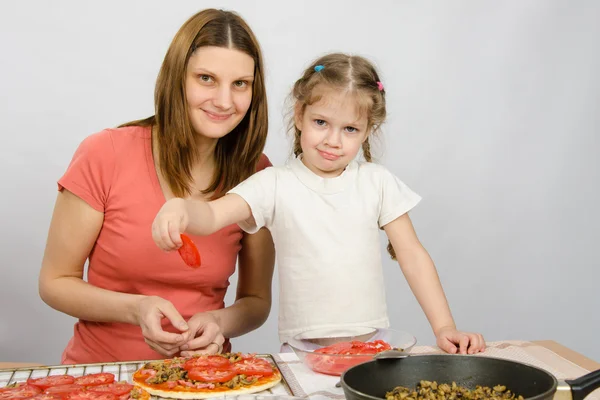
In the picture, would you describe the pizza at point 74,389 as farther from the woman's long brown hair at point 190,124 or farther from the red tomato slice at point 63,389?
the woman's long brown hair at point 190,124

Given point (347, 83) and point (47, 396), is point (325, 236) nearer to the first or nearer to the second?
point (347, 83)

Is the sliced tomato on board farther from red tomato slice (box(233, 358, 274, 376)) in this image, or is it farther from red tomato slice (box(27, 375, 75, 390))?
red tomato slice (box(27, 375, 75, 390))

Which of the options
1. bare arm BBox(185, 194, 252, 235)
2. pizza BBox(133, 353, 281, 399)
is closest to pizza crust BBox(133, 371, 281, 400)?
pizza BBox(133, 353, 281, 399)

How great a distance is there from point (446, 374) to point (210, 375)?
18.4 inches

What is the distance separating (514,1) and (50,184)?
2046 millimetres

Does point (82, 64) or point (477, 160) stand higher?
point (82, 64)

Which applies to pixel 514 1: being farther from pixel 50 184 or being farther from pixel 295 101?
pixel 50 184

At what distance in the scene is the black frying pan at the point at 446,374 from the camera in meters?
1.26

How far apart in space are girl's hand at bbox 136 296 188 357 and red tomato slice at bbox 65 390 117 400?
12.1 inches

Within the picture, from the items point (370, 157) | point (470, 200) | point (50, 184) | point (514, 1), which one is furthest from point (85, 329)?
point (514, 1)

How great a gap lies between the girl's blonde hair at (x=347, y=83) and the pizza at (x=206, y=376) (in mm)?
607

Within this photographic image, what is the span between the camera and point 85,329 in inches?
86.0

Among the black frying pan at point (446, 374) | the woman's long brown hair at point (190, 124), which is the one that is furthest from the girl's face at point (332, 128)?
the black frying pan at point (446, 374)

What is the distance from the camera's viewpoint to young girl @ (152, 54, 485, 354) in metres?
1.97
